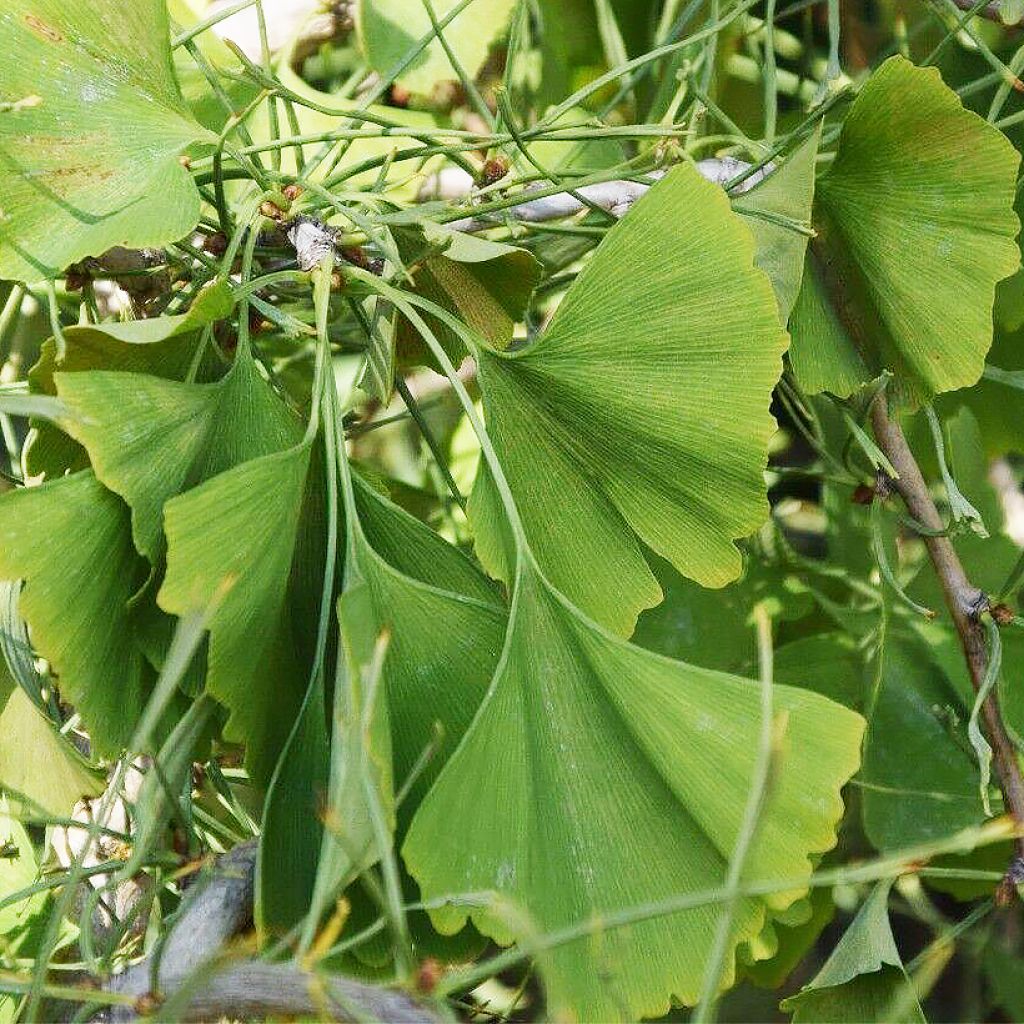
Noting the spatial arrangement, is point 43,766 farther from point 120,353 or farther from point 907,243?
point 907,243

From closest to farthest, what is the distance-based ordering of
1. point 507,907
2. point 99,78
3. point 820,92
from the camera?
point 507,907 → point 99,78 → point 820,92

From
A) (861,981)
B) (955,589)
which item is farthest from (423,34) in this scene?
(861,981)

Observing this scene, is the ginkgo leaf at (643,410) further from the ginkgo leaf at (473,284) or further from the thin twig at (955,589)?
the thin twig at (955,589)

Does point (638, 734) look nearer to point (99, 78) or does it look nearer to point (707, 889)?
point (707, 889)

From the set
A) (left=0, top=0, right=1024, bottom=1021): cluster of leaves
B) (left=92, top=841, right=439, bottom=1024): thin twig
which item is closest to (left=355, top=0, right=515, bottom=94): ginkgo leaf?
(left=0, top=0, right=1024, bottom=1021): cluster of leaves

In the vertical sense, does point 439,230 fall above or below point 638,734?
above

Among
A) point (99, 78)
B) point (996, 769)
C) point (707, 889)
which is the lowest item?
point (996, 769)

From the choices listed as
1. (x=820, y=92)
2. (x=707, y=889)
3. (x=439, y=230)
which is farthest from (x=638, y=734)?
(x=820, y=92)
